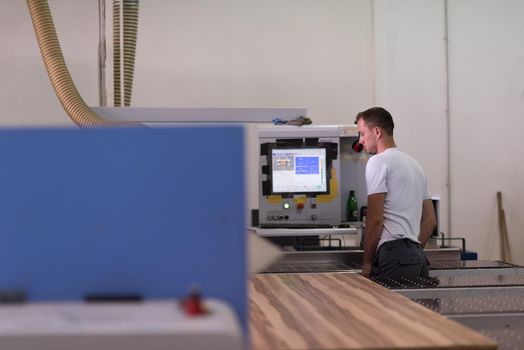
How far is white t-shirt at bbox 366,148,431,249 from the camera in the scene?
297 centimetres

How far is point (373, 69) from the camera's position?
5516 millimetres

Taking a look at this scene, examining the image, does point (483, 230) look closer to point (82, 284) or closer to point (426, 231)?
point (426, 231)

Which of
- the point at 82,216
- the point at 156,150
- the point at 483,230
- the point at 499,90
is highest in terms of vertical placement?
the point at 499,90

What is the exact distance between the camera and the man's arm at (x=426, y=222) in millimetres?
3355

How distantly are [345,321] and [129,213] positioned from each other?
675 millimetres

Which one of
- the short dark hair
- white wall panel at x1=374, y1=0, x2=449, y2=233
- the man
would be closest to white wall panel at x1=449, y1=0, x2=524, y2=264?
white wall panel at x1=374, y1=0, x2=449, y2=233

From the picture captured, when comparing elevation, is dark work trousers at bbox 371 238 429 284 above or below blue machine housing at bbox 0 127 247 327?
below

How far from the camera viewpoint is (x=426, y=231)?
3.37 m

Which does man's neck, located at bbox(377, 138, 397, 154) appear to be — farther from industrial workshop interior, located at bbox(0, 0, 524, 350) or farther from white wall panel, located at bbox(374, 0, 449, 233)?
white wall panel, located at bbox(374, 0, 449, 233)

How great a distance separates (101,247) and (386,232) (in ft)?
6.95

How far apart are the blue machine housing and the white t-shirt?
196 centimetres

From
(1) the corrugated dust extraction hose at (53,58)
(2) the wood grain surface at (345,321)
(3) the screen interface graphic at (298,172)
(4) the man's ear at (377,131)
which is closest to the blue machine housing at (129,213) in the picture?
(2) the wood grain surface at (345,321)

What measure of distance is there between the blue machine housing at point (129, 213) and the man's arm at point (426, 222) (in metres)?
2.42

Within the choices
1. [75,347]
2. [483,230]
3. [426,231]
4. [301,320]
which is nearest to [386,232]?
[426,231]
